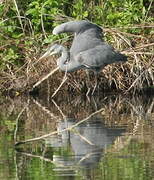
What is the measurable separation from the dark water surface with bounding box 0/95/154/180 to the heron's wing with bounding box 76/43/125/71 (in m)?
0.68

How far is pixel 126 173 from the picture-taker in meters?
7.08

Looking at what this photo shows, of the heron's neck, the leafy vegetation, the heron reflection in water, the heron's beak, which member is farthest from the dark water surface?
the leafy vegetation

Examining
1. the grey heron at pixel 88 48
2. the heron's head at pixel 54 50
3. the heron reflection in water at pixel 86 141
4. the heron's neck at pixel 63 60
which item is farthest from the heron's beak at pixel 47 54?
the heron reflection in water at pixel 86 141

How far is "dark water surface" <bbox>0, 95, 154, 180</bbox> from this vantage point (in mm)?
7188

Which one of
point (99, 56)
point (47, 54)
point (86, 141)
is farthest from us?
point (47, 54)

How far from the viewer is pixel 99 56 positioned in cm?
Result: 1216

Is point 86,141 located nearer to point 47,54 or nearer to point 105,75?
point 47,54

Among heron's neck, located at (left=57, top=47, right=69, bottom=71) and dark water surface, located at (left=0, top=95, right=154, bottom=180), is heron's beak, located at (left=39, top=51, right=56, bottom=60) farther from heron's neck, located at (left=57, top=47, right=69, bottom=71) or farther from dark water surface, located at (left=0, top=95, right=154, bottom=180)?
dark water surface, located at (left=0, top=95, right=154, bottom=180)

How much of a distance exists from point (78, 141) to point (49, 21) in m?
6.23

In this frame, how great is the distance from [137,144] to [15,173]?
1798 mm

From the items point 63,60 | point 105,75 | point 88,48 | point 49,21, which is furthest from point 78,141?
point 49,21

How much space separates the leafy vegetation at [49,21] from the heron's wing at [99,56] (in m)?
1.15

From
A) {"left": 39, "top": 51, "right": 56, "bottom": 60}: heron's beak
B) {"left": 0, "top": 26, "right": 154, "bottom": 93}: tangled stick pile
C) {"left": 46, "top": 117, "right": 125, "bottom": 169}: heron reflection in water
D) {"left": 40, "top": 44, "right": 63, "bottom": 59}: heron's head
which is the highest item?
{"left": 46, "top": 117, "right": 125, "bottom": 169}: heron reflection in water

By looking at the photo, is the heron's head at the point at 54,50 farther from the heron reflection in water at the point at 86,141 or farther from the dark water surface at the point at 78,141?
the heron reflection in water at the point at 86,141
